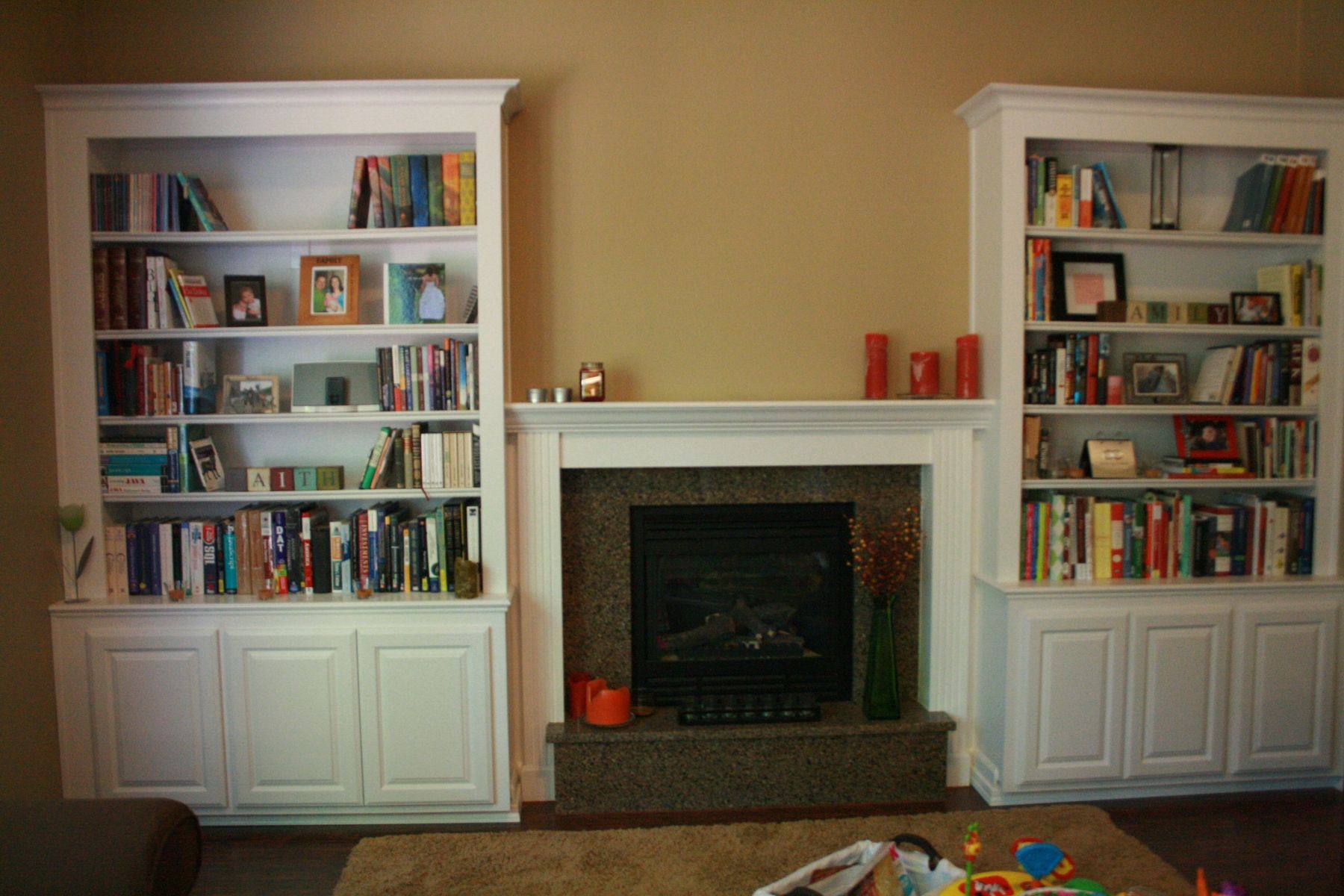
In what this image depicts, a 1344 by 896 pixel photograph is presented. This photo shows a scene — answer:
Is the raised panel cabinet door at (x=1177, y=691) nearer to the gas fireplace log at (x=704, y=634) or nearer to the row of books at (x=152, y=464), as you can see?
the gas fireplace log at (x=704, y=634)

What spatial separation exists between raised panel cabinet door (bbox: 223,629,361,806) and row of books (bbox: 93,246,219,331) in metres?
1.13

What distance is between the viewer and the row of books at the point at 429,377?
3020mm

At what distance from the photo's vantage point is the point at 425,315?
3.02m

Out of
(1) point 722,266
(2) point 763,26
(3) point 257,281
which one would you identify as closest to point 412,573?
(3) point 257,281

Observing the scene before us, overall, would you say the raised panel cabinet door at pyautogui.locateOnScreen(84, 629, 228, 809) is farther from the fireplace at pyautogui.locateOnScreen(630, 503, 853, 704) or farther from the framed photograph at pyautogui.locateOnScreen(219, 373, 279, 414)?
the fireplace at pyautogui.locateOnScreen(630, 503, 853, 704)

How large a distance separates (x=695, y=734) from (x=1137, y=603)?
1633 mm

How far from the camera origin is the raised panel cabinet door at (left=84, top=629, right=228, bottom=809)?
9.52 ft

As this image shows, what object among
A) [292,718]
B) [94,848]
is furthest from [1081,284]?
[94,848]

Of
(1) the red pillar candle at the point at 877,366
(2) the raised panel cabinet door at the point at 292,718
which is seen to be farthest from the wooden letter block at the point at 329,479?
→ (1) the red pillar candle at the point at 877,366

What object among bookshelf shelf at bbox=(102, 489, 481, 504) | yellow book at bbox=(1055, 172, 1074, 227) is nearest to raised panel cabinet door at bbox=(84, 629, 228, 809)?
bookshelf shelf at bbox=(102, 489, 481, 504)

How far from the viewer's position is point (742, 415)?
3057 millimetres

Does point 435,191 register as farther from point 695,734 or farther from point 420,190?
point 695,734

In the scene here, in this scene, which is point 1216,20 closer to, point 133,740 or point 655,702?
point 655,702

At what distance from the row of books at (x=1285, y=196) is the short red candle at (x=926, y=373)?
4.14 feet
